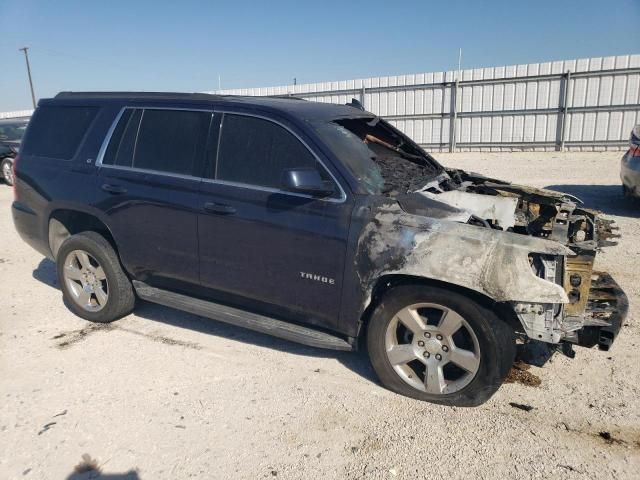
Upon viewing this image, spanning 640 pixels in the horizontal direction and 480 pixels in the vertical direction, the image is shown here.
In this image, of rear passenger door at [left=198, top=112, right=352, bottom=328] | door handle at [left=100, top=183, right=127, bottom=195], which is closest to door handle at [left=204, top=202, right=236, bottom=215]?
rear passenger door at [left=198, top=112, right=352, bottom=328]

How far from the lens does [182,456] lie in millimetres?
2768

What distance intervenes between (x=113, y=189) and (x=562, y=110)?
55.2ft

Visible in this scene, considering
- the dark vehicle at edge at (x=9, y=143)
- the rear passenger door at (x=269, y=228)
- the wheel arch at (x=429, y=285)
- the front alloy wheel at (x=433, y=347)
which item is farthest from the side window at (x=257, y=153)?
the dark vehicle at edge at (x=9, y=143)

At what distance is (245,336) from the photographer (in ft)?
13.8

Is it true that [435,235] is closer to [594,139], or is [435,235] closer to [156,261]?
[156,261]

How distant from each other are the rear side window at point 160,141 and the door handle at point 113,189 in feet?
0.64

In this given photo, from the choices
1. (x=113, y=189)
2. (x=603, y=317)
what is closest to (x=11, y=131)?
(x=113, y=189)

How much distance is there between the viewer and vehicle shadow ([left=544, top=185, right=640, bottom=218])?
813 centimetres

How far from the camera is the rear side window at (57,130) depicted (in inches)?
176

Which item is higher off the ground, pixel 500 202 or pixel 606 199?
pixel 500 202

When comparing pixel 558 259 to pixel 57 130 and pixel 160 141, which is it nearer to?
pixel 160 141

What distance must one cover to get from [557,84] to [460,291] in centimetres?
1677

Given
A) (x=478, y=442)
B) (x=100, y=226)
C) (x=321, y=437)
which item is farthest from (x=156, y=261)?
(x=478, y=442)

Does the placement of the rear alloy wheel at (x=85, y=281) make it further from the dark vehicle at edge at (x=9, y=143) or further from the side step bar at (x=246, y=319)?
the dark vehicle at edge at (x=9, y=143)
